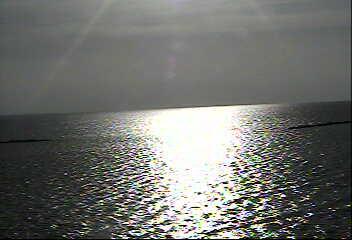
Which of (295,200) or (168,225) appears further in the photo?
(295,200)

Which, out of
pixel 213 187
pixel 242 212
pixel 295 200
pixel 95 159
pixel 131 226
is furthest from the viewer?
pixel 95 159

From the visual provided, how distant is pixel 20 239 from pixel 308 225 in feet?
98.9

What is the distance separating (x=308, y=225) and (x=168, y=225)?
15.2m

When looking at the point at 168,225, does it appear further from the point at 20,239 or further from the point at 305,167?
the point at 305,167

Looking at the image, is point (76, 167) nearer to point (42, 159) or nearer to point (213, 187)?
point (42, 159)

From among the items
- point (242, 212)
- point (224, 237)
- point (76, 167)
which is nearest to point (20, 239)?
point (224, 237)

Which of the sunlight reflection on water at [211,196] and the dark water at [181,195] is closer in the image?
the dark water at [181,195]

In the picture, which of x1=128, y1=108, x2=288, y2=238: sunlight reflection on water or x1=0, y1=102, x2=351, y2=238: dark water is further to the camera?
x1=128, y1=108, x2=288, y2=238: sunlight reflection on water

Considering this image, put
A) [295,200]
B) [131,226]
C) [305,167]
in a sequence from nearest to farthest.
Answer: [131,226] < [295,200] < [305,167]

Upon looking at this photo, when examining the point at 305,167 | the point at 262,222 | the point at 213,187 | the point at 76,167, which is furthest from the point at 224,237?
the point at 76,167

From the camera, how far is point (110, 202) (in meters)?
65.1

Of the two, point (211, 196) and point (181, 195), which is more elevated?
point (181, 195)

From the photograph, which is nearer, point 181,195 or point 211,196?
point 211,196

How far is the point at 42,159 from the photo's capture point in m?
123
